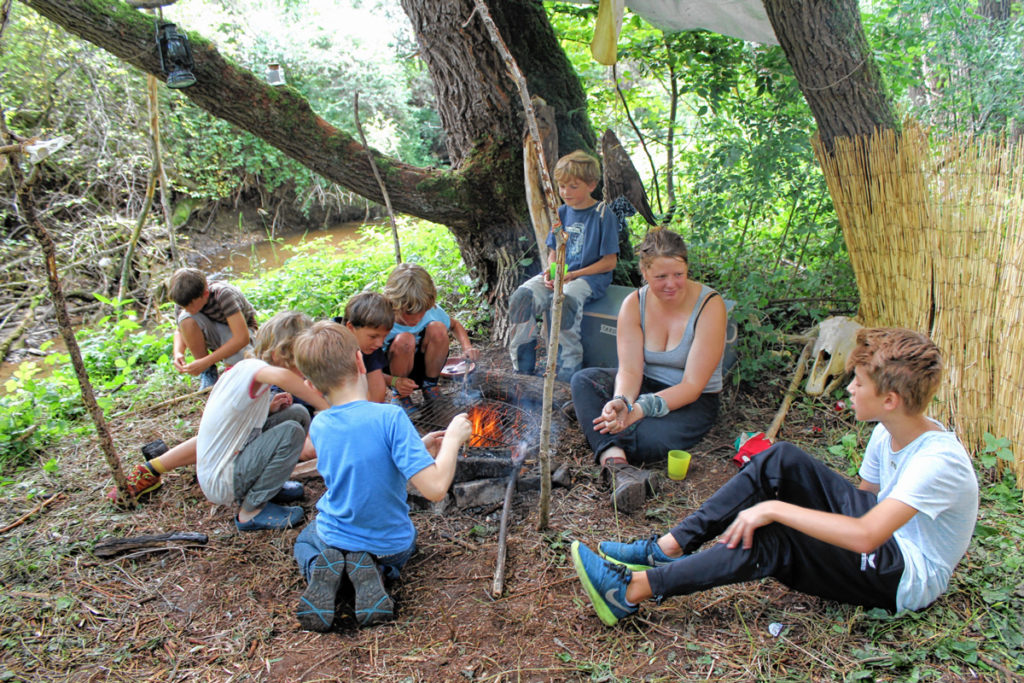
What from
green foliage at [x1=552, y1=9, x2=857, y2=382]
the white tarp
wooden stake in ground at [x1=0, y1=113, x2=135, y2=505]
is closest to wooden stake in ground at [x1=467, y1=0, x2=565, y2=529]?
green foliage at [x1=552, y1=9, x2=857, y2=382]

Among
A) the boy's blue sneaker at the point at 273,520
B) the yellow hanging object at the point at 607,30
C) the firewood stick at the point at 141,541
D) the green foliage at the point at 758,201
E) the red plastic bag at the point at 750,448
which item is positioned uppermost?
the yellow hanging object at the point at 607,30

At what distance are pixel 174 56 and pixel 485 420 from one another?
3143mm

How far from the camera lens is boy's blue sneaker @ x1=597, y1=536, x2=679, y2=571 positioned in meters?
2.25

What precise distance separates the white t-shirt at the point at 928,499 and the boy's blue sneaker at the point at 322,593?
1.93 meters

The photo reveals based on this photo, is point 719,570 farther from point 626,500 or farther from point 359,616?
point 359,616

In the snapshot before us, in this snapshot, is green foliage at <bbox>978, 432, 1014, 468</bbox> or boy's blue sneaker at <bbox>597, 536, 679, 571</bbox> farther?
green foliage at <bbox>978, 432, 1014, 468</bbox>

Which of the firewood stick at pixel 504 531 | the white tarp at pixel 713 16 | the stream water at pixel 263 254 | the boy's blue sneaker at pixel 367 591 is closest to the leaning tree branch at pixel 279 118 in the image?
the white tarp at pixel 713 16

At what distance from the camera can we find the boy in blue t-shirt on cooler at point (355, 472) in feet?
7.16

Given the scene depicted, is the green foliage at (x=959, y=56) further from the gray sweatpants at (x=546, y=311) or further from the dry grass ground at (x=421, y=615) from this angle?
the dry grass ground at (x=421, y=615)

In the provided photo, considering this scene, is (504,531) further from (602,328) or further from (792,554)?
(602,328)

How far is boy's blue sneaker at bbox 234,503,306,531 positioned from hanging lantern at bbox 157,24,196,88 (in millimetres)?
2876

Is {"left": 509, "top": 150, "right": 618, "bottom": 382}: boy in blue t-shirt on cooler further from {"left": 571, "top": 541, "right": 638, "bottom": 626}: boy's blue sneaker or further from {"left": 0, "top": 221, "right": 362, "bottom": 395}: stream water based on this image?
{"left": 0, "top": 221, "right": 362, "bottom": 395}: stream water

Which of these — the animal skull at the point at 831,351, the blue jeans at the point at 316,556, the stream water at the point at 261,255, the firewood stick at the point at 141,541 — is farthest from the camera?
the stream water at the point at 261,255

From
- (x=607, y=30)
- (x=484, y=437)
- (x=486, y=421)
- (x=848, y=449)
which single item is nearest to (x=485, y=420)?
(x=486, y=421)
